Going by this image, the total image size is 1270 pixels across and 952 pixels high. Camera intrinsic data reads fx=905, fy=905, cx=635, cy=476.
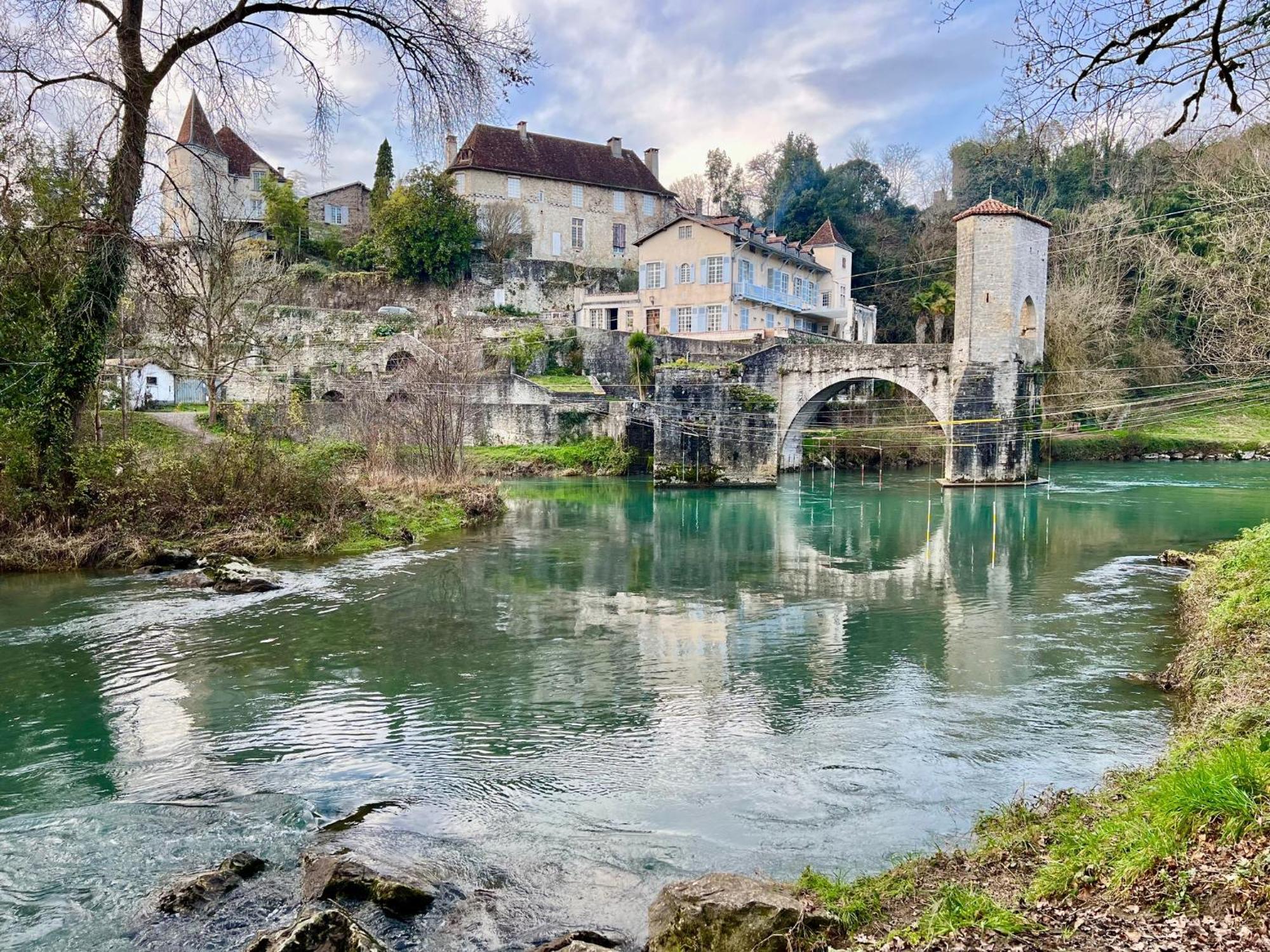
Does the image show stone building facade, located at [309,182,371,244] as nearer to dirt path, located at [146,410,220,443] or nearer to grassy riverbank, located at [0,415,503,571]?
dirt path, located at [146,410,220,443]

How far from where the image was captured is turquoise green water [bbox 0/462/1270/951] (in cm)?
553

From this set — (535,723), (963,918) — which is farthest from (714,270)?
(963,918)

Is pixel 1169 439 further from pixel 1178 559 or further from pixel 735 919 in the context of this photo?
pixel 735 919

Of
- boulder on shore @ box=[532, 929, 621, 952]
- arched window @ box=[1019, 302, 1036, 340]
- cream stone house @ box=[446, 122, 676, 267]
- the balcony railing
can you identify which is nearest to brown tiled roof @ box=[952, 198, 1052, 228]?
arched window @ box=[1019, 302, 1036, 340]

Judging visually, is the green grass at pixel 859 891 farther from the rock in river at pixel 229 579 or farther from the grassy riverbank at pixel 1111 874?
the rock in river at pixel 229 579

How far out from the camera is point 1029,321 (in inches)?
1237

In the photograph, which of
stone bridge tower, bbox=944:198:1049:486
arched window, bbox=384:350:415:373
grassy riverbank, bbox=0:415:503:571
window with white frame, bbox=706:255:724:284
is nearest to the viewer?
grassy riverbank, bbox=0:415:503:571

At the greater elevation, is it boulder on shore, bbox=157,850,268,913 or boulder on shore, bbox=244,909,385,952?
boulder on shore, bbox=244,909,385,952

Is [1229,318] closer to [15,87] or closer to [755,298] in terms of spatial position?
[15,87]

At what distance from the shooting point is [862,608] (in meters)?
13.3

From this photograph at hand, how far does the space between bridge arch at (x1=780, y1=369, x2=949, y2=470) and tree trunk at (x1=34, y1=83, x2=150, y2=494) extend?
22.8 m

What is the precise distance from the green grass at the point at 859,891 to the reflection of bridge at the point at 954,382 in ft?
86.7

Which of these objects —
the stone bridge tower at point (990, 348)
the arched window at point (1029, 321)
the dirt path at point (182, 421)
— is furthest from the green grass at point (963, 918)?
the arched window at point (1029, 321)

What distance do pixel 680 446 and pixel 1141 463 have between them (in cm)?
2125
